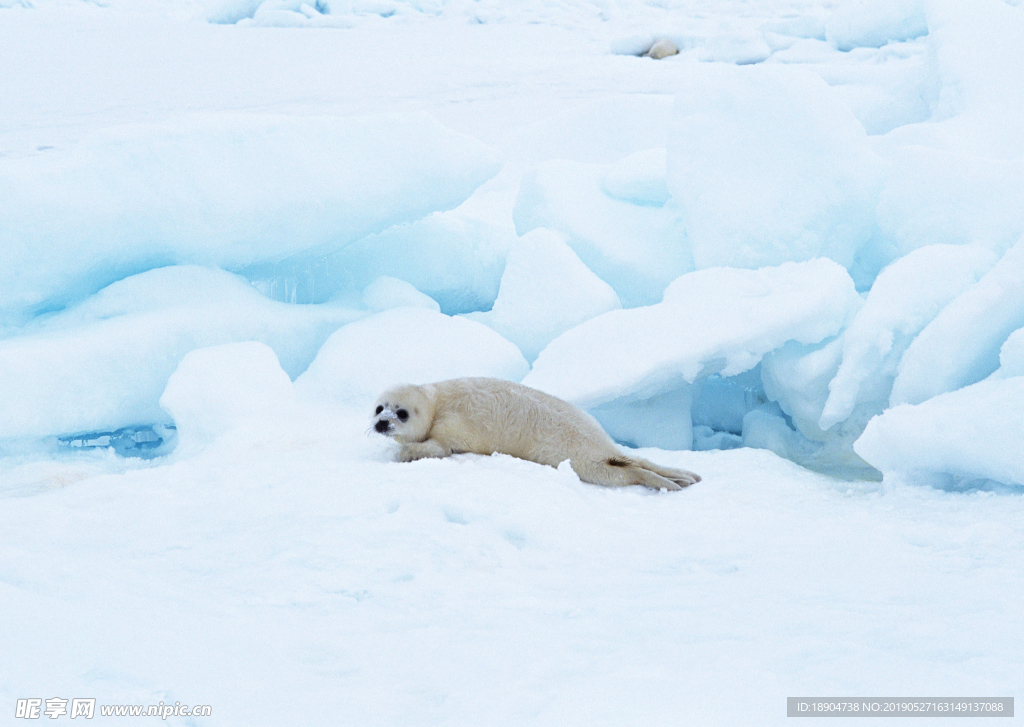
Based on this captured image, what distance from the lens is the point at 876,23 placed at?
10.0m

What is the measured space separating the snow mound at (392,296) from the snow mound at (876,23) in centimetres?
778

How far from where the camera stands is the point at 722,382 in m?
→ 4.30

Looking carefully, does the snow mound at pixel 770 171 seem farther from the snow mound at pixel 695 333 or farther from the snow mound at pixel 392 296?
the snow mound at pixel 392 296

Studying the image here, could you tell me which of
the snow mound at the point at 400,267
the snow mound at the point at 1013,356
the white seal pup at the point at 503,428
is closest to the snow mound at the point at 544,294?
the snow mound at the point at 400,267

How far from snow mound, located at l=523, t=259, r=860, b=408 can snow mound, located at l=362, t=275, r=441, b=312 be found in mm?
919

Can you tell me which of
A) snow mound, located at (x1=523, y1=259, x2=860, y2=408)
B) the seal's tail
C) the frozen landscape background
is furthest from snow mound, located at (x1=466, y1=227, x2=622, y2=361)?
the seal's tail

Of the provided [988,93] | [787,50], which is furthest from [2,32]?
[988,93]

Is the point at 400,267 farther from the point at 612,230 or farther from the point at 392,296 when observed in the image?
the point at 612,230

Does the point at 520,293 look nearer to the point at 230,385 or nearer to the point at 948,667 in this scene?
the point at 230,385

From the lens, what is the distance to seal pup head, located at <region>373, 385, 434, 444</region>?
284cm

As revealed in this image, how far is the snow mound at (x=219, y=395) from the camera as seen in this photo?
3240mm

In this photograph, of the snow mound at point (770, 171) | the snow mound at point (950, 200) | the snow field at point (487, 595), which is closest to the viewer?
the snow field at point (487, 595)

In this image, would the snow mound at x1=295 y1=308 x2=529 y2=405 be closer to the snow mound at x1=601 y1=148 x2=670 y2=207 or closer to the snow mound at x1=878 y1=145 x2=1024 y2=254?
the snow mound at x1=601 y1=148 x2=670 y2=207

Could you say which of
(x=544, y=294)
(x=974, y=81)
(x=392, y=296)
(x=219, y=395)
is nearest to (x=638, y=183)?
A: (x=544, y=294)
